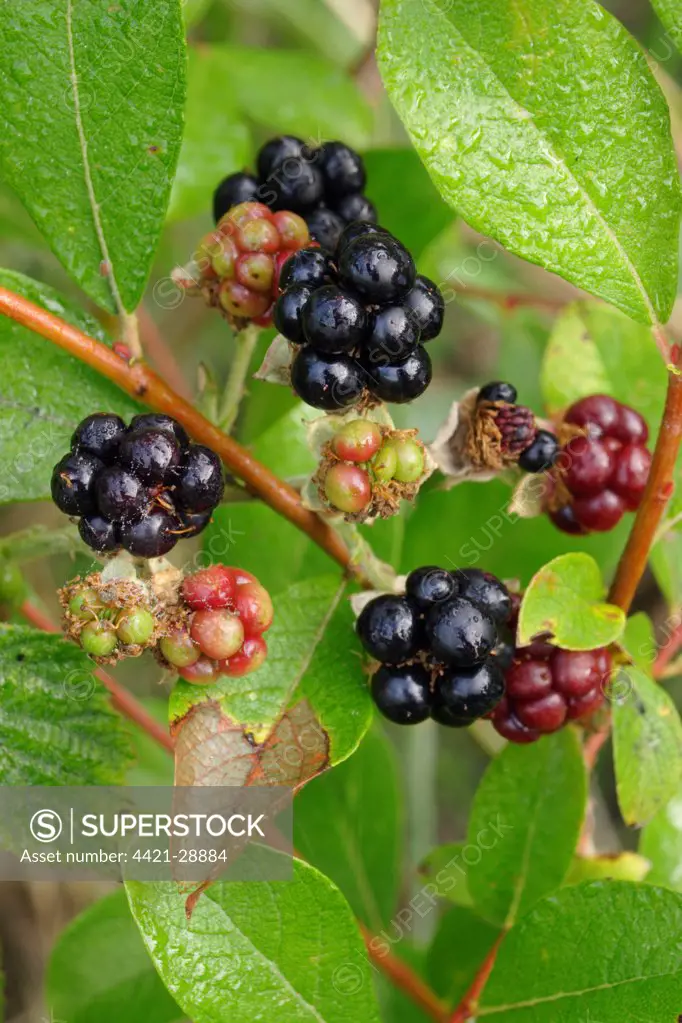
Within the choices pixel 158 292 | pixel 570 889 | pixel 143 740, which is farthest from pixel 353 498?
pixel 143 740

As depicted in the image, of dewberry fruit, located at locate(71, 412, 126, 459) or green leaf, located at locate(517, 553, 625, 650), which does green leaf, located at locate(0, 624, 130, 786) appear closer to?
dewberry fruit, located at locate(71, 412, 126, 459)

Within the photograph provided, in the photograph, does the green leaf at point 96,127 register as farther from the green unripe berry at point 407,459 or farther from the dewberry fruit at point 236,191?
the green unripe berry at point 407,459

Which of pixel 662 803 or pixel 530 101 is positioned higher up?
pixel 530 101

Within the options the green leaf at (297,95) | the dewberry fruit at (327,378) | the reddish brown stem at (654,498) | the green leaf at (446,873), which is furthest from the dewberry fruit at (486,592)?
the green leaf at (297,95)

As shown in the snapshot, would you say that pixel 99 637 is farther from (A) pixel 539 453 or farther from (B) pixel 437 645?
(A) pixel 539 453

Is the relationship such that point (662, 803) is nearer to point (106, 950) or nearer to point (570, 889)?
point (570, 889)

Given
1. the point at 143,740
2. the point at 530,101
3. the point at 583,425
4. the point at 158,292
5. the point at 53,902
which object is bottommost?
the point at 53,902
